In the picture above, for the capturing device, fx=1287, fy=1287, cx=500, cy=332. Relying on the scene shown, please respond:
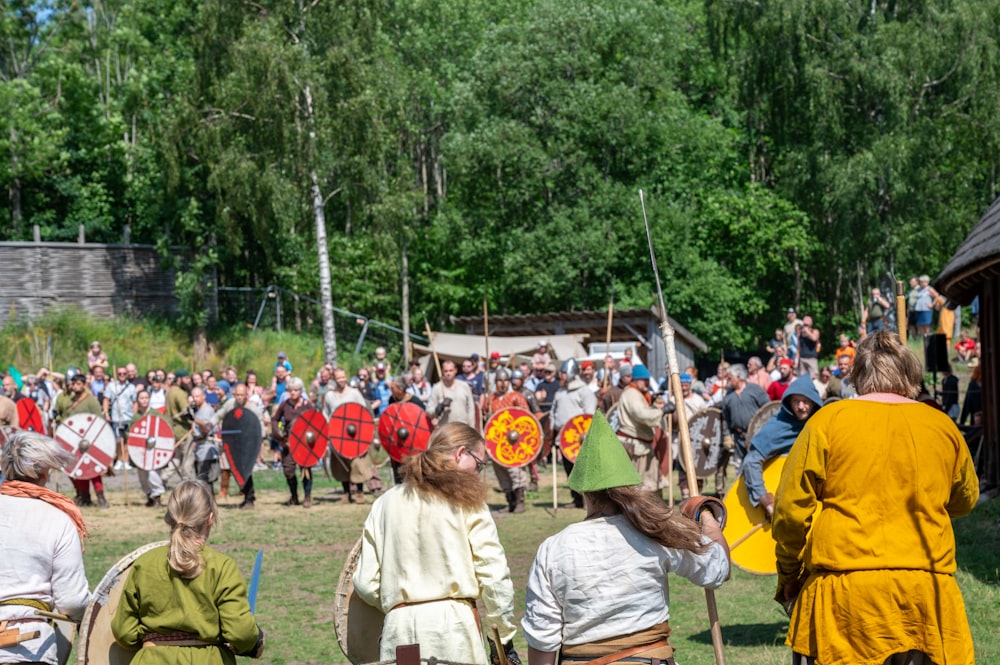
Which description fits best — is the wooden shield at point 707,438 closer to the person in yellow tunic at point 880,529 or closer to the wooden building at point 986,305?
the wooden building at point 986,305

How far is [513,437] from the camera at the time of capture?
13719 millimetres

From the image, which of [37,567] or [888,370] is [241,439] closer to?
[37,567]

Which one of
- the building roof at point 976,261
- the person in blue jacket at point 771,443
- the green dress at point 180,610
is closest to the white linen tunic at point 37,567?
the green dress at point 180,610

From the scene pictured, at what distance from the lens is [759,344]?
39.2 metres

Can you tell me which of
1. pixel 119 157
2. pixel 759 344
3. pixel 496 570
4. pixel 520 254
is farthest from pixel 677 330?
pixel 496 570

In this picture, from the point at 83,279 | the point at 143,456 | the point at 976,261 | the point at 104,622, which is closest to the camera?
the point at 104,622

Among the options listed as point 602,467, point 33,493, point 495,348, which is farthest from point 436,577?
point 495,348

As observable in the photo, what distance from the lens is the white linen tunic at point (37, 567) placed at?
179 inches

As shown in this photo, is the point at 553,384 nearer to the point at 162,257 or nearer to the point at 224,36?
the point at 224,36

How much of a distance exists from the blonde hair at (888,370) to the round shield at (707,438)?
985 cm

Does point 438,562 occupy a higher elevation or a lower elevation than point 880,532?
lower

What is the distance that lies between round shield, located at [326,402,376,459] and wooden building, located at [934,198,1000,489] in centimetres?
620

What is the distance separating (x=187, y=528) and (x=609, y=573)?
4.67 feet

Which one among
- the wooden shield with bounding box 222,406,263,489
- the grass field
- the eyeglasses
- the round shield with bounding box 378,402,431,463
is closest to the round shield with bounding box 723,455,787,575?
the grass field
